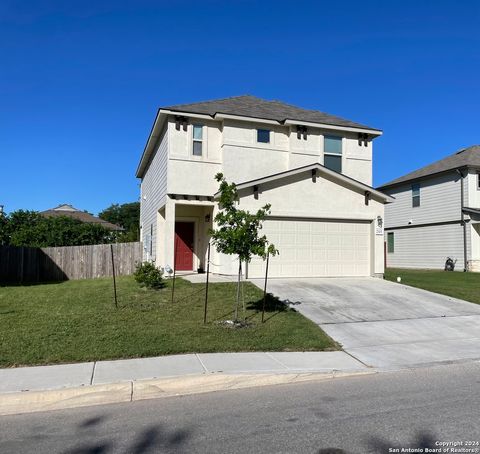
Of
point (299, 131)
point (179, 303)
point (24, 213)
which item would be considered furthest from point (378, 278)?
point (24, 213)

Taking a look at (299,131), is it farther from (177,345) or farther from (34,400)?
(34,400)

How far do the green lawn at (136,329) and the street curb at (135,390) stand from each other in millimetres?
1394

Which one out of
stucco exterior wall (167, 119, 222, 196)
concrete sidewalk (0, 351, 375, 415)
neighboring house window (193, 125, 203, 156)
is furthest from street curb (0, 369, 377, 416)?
neighboring house window (193, 125, 203, 156)

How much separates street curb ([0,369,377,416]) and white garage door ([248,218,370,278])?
31.0 feet

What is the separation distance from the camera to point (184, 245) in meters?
19.6

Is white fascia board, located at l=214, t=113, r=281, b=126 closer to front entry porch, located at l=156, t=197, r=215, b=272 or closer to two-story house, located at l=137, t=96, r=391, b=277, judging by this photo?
two-story house, located at l=137, t=96, r=391, b=277

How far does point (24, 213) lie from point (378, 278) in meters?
36.0

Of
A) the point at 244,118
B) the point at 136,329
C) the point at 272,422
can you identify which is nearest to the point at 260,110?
the point at 244,118

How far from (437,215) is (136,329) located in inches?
900

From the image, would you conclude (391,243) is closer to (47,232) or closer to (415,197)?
(415,197)

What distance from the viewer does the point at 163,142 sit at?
1838cm

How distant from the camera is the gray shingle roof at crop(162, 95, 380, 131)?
702 inches

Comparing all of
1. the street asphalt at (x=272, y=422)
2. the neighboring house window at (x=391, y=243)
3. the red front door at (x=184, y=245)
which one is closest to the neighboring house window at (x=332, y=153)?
the red front door at (x=184, y=245)

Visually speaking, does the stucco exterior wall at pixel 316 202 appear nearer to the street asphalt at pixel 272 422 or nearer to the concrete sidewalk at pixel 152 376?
the concrete sidewalk at pixel 152 376
